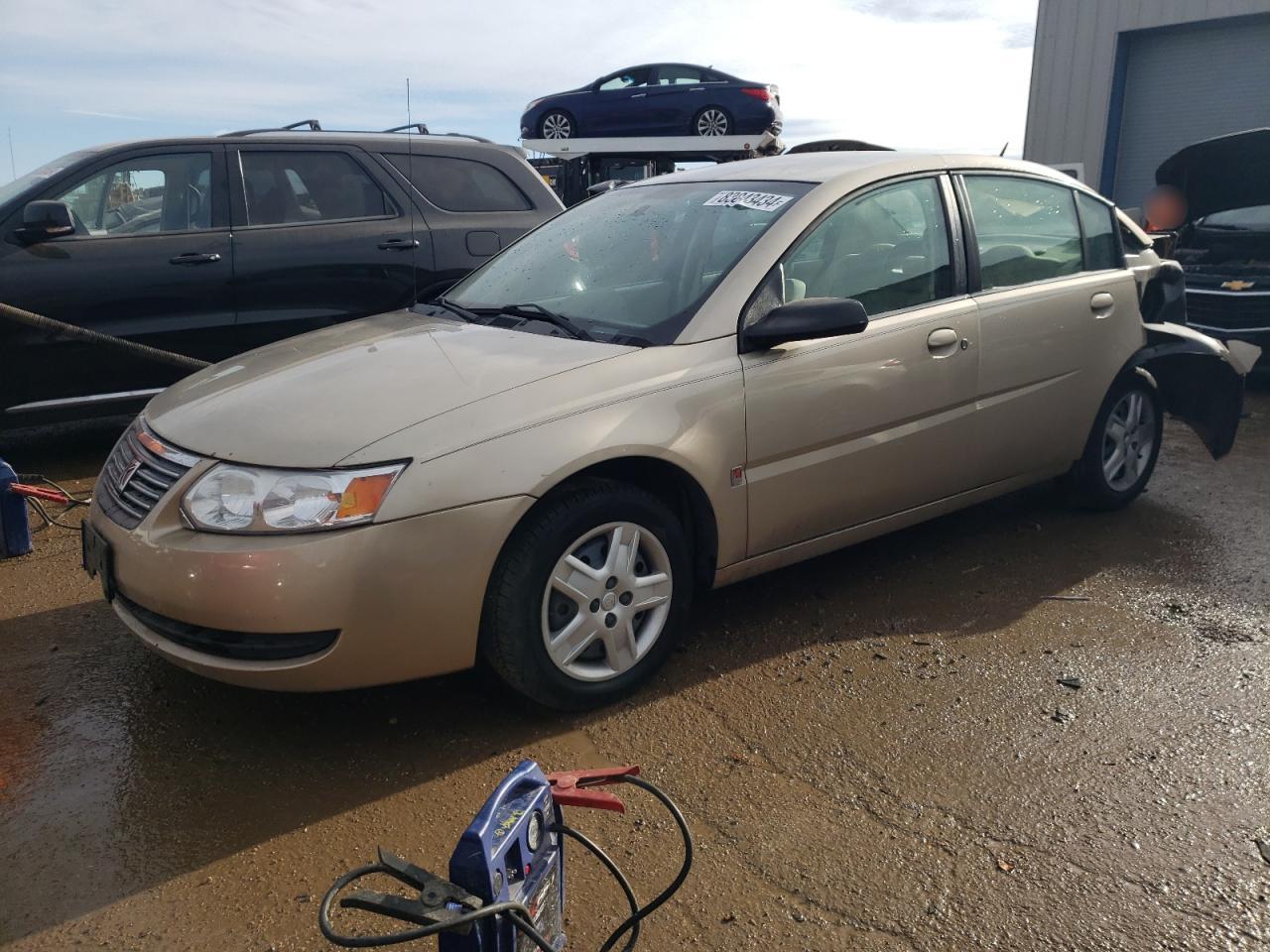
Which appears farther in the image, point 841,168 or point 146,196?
point 146,196

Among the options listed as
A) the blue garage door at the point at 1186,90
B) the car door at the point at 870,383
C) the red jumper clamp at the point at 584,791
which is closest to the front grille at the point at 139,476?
the red jumper clamp at the point at 584,791

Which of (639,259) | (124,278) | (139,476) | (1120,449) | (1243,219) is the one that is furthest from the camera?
(1243,219)

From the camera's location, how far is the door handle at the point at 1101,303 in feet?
14.8

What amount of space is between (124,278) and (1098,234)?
477 centimetres

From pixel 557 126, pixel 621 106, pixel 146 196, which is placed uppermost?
pixel 621 106

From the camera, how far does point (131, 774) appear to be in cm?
283

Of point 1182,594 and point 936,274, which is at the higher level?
point 936,274

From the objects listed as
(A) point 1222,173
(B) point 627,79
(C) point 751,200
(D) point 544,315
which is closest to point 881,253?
(C) point 751,200

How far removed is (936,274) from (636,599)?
179cm

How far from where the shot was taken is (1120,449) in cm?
487

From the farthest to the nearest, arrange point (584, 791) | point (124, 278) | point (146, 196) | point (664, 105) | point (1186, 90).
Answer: point (1186, 90)
point (664, 105)
point (146, 196)
point (124, 278)
point (584, 791)

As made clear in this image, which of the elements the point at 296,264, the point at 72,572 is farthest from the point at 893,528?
the point at 296,264

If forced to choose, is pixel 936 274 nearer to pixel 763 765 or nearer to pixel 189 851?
pixel 763 765

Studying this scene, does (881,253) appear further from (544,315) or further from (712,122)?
(712,122)
